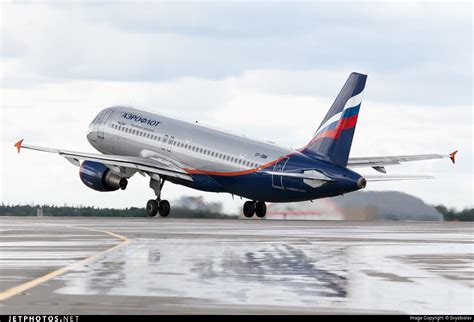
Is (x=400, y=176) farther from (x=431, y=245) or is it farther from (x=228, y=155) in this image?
(x=431, y=245)

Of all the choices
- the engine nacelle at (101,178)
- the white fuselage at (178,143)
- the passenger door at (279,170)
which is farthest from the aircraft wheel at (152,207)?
the passenger door at (279,170)

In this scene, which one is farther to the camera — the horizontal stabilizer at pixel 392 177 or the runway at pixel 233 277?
the horizontal stabilizer at pixel 392 177

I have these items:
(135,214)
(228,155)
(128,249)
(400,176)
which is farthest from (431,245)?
(135,214)

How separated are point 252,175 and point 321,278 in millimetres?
37635

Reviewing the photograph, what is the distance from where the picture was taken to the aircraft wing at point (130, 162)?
63906 mm

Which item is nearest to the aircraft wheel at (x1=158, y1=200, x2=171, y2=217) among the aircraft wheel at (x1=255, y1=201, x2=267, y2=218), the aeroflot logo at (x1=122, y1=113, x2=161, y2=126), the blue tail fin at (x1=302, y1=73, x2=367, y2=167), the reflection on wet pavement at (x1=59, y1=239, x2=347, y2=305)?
the aeroflot logo at (x1=122, y1=113, x2=161, y2=126)

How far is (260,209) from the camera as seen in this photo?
64688 millimetres

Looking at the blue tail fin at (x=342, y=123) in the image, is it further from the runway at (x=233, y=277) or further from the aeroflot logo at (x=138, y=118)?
the runway at (x=233, y=277)

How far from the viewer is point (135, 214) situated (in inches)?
2992

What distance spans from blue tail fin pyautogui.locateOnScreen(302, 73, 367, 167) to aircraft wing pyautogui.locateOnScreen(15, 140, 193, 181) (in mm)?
11818

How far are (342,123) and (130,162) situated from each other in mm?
14932

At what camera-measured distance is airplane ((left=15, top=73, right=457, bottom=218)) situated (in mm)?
54688

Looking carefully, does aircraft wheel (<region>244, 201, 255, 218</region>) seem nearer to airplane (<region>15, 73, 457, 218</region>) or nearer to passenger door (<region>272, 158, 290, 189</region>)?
airplane (<region>15, 73, 457, 218</region>)

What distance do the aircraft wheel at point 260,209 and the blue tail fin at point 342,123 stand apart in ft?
32.3
